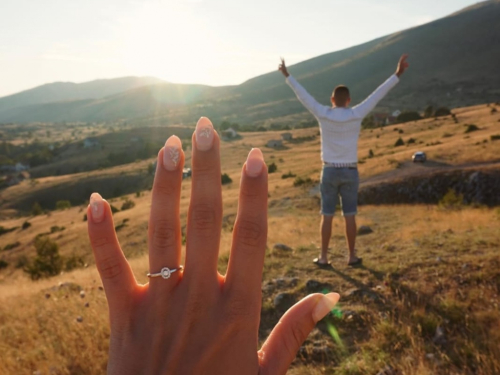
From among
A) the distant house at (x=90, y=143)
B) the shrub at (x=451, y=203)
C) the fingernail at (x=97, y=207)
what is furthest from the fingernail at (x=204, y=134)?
the distant house at (x=90, y=143)

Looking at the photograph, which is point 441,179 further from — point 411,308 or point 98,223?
point 98,223

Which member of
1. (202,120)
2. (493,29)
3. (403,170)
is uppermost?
(493,29)

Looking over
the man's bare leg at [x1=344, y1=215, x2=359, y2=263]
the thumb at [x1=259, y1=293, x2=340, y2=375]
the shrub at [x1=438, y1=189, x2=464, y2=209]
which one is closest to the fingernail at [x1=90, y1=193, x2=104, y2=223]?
the thumb at [x1=259, y1=293, x2=340, y2=375]

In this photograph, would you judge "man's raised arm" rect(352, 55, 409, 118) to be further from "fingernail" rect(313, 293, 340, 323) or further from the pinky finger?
the pinky finger

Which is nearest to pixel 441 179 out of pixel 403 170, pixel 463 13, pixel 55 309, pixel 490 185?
pixel 490 185

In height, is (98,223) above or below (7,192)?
above

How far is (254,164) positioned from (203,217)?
34 centimetres

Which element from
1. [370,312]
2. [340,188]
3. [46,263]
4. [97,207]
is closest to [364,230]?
[340,188]

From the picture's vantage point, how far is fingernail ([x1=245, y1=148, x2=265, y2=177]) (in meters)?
1.55

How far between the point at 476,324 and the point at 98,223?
3443 mm

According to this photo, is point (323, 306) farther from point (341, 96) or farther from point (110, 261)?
point (341, 96)

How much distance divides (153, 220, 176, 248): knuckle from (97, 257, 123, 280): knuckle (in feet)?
0.65

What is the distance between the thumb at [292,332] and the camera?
170 centimetres

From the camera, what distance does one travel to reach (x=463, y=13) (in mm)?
174875
